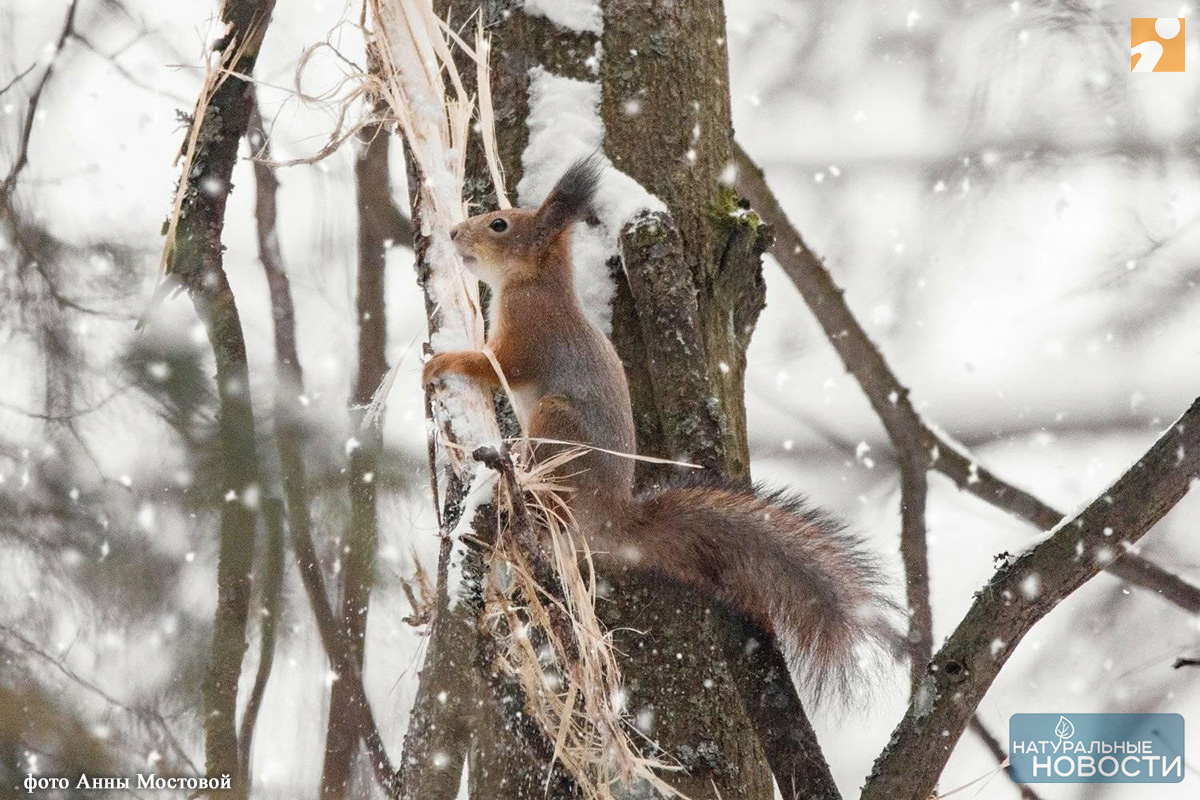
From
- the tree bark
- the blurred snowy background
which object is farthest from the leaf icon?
the tree bark

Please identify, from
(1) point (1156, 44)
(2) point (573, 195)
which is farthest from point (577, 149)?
(1) point (1156, 44)

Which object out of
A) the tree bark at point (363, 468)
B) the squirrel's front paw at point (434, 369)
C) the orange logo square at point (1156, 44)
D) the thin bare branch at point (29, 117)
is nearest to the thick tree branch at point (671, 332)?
the squirrel's front paw at point (434, 369)

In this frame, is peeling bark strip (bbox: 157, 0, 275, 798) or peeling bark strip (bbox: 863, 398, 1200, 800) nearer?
peeling bark strip (bbox: 863, 398, 1200, 800)

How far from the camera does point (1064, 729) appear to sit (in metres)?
2.82

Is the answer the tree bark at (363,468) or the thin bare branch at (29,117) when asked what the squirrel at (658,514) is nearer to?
the tree bark at (363,468)

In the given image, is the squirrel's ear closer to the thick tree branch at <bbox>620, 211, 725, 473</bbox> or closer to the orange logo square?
the thick tree branch at <bbox>620, 211, 725, 473</bbox>

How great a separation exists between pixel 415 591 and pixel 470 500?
0.85m

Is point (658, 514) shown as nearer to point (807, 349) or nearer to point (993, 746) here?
point (993, 746)

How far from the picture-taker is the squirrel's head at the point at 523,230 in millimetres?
1788

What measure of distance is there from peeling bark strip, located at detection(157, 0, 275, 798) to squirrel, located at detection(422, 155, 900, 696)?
462 mm

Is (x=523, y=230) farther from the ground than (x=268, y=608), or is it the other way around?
(x=523, y=230)

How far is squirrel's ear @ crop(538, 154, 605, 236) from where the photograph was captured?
1.77m

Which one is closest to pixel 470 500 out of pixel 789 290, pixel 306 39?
pixel 306 39

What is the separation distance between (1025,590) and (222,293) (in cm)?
143
